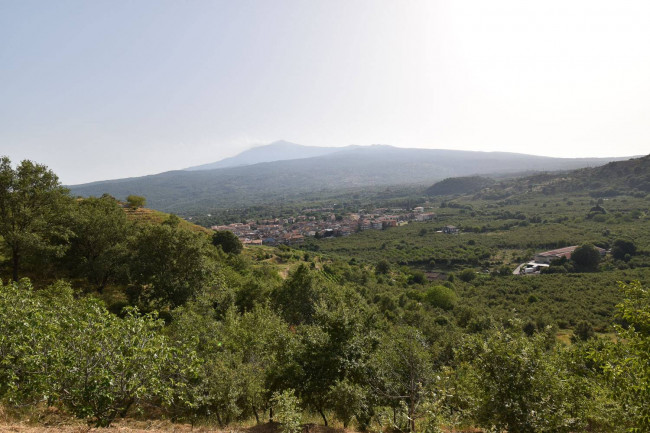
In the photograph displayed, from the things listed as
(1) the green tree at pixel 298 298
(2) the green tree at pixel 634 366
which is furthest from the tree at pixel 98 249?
(2) the green tree at pixel 634 366

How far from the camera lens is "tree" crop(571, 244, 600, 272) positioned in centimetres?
5388

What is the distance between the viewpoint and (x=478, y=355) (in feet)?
24.4

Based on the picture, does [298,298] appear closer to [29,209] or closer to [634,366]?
[29,209]

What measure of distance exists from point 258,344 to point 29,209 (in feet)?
54.4

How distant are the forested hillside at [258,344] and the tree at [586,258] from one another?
817 cm

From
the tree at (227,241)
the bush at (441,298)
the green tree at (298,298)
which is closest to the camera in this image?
the green tree at (298,298)

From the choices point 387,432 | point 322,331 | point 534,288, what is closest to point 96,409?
point 322,331

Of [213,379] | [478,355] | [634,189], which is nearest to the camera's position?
[478,355]

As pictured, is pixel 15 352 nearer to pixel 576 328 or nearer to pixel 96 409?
pixel 96 409

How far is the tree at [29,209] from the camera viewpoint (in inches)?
638

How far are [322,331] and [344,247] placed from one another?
7735 centimetres

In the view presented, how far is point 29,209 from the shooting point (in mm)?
16938

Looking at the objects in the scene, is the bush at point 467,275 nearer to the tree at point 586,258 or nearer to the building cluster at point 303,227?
the tree at point 586,258

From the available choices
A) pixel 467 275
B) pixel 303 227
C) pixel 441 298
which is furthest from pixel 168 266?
pixel 303 227
